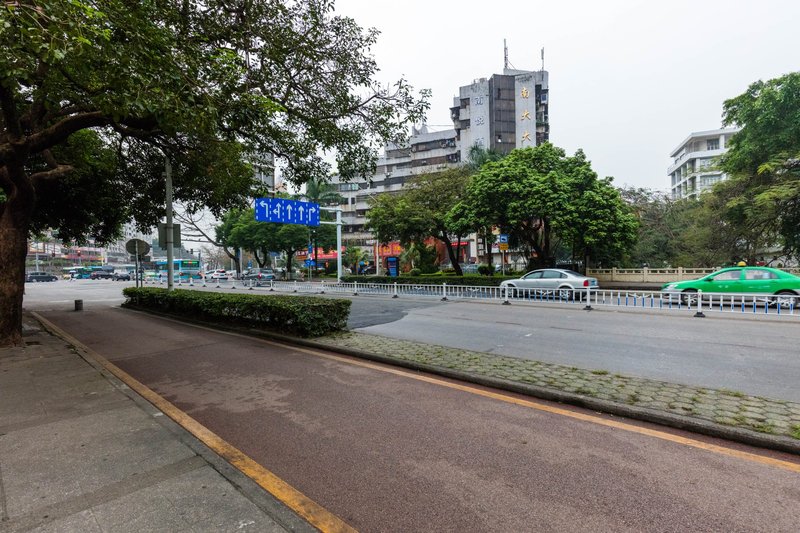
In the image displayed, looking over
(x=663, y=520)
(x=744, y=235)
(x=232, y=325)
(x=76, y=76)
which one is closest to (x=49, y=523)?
(x=663, y=520)

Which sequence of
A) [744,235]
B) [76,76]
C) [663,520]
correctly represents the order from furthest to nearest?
[744,235], [76,76], [663,520]

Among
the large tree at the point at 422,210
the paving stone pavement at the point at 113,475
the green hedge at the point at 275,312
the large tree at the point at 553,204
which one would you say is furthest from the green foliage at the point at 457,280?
the paving stone pavement at the point at 113,475

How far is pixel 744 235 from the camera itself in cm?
2136

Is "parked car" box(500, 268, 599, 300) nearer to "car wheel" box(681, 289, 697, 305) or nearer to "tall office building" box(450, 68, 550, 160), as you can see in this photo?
"car wheel" box(681, 289, 697, 305)

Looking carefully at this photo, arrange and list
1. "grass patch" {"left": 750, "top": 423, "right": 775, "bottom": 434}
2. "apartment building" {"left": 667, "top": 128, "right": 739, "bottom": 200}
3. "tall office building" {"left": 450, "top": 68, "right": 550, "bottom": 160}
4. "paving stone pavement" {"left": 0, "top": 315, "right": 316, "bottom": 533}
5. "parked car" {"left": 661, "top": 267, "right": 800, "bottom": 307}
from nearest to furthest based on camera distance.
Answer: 1. "paving stone pavement" {"left": 0, "top": 315, "right": 316, "bottom": 533}
2. "grass patch" {"left": 750, "top": 423, "right": 775, "bottom": 434}
3. "parked car" {"left": 661, "top": 267, "right": 800, "bottom": 307}
4. "tall office building" {"left": 450, "top": 68, "right": 550, "bottom": 160}
5. "apartment building" {"left": 667, "top": 128, "right": 739, "bottom": 200}

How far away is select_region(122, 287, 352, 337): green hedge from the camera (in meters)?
8.36

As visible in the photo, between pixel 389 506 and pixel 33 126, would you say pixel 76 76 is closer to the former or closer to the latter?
pixel 33 126

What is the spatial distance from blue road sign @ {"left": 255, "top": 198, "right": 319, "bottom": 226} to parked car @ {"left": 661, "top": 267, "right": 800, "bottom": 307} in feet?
57.5

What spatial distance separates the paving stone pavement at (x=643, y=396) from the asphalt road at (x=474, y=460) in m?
0.21

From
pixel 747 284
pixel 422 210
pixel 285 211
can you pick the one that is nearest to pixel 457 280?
pixel 422 210

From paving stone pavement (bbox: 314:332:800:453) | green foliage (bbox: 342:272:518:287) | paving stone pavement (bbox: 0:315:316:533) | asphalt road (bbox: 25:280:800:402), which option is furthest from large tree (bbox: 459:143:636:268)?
paving stone pavement (bbox: 0:315:316:533)

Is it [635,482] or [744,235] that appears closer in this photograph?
[635,482]

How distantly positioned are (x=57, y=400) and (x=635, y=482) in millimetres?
6191

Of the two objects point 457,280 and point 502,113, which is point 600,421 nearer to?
point 457,280
